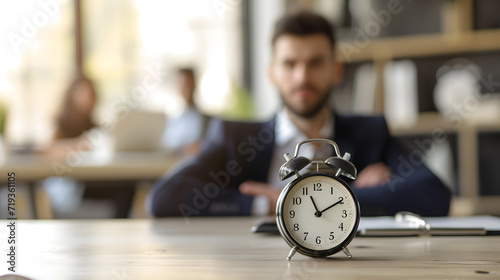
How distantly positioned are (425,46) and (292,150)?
189 centimetres

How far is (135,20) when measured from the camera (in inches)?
206

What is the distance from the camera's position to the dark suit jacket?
5.96ft

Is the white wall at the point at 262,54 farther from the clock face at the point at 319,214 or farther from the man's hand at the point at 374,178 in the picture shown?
the clock face at the point at 319,214

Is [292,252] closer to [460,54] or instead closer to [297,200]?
[297,200]

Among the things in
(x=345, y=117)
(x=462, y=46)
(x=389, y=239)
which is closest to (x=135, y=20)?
(x=462, y=46)

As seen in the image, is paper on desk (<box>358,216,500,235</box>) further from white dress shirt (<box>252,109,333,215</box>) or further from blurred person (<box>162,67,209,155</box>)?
blurred person (<box>162,67,209,155</box>)

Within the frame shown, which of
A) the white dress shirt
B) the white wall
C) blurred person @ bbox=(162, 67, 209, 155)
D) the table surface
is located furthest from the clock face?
the white wall

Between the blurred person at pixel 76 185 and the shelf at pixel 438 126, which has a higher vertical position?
the shelf at pixel 438 126

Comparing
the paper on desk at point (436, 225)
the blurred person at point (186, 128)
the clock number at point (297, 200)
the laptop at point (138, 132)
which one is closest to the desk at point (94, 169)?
the laptop at point (138, 132)

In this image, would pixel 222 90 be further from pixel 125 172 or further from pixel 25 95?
pixel 125 172

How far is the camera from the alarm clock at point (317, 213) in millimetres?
881

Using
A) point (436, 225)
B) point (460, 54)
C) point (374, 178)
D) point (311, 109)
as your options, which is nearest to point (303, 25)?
point (311, 109)

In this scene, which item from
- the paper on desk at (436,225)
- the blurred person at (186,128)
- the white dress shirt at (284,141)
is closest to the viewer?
the paper on desk at (436,225)

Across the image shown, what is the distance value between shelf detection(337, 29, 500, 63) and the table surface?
127cm
